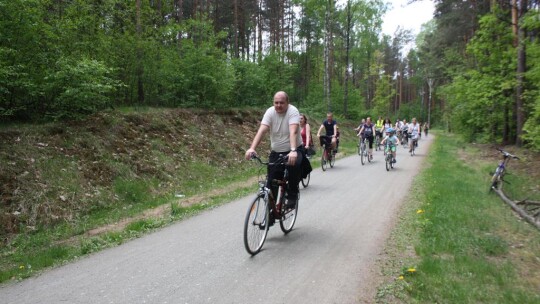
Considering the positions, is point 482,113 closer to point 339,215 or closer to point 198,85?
point 198,85

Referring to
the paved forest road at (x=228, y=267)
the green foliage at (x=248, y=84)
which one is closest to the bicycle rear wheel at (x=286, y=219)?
the paved forest road at (x=228, y=267)

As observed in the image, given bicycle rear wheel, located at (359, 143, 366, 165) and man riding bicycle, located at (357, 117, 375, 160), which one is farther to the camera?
man riding bicycle, located at (357, 117, 375, 160)

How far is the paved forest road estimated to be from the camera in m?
4.34

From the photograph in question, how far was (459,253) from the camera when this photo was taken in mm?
5516

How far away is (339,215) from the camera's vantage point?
793 cm

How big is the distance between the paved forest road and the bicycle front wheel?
0.16 metres

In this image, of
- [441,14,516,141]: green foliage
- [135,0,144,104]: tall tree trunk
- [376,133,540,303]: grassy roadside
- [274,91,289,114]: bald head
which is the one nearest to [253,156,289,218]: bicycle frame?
[274,91,289,114]: bald head

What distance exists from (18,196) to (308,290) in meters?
6.61

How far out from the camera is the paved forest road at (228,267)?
4336mm

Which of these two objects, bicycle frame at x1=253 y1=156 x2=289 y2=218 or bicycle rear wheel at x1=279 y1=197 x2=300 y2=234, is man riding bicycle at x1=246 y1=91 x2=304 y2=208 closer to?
bicycle frame at x1=253 y1=156 x2=289 y2=218

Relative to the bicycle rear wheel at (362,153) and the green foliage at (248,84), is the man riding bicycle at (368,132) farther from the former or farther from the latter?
the green foliage at (248,84)

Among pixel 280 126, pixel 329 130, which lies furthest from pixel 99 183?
pixel 329 130

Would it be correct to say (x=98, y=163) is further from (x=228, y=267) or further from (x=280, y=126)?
(x=228, y=267)

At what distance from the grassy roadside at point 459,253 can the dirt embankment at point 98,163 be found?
6755mm
